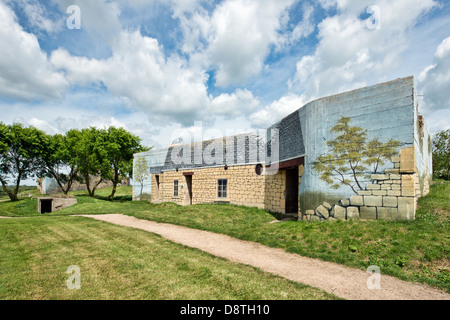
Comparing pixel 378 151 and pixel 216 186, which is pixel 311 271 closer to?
pixel 378 151

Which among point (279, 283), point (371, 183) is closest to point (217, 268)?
point (279, 283)

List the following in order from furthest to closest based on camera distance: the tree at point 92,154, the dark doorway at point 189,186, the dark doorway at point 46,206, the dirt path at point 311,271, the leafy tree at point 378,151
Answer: the tree at point 92,154
the dark doorway at point 46,206
the dark doorway at point 189,186
the leafy tree at point 378,151
the dirt path at point 311,271

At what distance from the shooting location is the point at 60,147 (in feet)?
85.7

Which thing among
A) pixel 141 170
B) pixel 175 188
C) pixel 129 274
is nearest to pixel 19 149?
pixel 141 170

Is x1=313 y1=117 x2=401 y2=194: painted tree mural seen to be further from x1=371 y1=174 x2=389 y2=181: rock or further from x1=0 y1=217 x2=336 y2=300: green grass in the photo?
x1=0 y1=217 x2=336 y2=300: green grass

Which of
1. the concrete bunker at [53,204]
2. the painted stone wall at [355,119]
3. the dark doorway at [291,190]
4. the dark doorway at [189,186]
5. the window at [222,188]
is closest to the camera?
the painted stone wall at [355,119]

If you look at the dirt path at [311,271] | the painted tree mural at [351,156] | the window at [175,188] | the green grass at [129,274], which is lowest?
the dirt path at [311,271]

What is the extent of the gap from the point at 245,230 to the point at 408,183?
5943 mm

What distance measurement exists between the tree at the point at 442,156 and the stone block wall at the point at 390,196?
70.8 ft

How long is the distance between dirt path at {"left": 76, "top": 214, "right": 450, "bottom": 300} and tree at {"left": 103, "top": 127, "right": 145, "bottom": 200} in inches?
784

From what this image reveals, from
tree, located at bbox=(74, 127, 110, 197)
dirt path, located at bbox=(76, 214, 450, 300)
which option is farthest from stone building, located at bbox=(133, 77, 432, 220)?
tree, located at bbox=(74, 127, 110, 197)

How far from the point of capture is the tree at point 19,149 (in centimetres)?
2256

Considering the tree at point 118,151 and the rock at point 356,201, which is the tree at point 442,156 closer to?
the rock at point 356,201

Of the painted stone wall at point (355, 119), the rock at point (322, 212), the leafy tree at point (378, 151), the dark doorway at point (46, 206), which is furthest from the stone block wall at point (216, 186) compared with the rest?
the dark doorway at point (46, 206)
